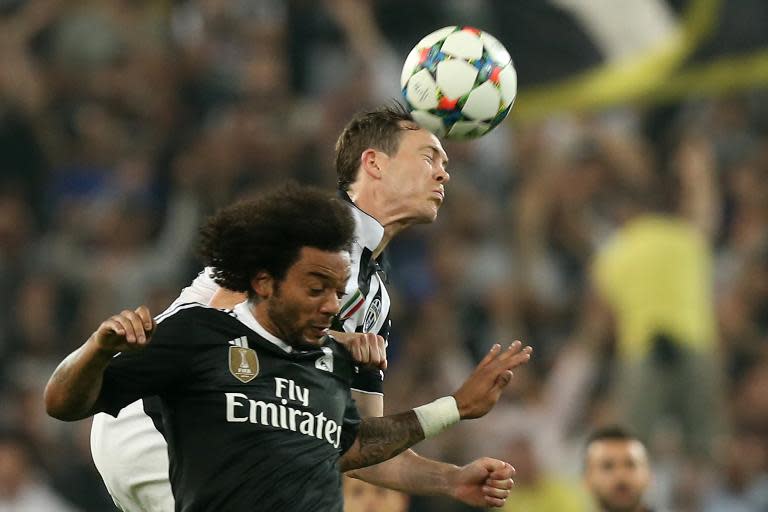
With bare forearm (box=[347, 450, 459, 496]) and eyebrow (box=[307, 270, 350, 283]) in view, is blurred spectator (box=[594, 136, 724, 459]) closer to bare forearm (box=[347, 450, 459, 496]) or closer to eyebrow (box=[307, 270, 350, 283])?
bare forearm (box=[347, 450, 459, 496])

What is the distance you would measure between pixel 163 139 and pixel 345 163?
17.5 ft

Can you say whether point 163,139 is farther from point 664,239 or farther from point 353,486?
point 353,486

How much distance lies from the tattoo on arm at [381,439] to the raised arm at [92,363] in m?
0.89

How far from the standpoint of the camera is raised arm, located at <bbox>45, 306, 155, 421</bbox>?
10.3ft

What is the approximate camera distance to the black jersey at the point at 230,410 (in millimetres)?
3424

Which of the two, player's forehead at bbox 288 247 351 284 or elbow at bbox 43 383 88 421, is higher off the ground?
player's forehead at bbox 288 247 351 284

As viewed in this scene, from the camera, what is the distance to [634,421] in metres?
9.27

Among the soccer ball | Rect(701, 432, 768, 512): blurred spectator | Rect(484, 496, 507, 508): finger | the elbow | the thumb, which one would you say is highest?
Rect(701, 432, 768, 512): blurred spectator

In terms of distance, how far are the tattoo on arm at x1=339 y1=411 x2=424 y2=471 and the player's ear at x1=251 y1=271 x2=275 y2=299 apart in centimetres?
58

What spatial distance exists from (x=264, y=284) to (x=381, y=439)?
2.18 feet

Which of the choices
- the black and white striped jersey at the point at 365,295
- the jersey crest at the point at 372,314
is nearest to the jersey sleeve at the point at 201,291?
the black and white striped jersey at the point at 365,295

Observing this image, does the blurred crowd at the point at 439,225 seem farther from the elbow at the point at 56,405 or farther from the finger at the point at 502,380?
the elbow at the point at 56,405

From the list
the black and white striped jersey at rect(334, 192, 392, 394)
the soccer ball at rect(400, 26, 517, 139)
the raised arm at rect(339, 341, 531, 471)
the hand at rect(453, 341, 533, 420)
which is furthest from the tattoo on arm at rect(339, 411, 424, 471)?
the soccer ball at rect(400, 26, 517, 139)

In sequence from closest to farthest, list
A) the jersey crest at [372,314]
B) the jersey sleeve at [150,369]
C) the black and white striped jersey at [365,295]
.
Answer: the jersey sleeve at [150,369] < the black and white striped jersey at [365,295] < the jersey crest at [372,314]
